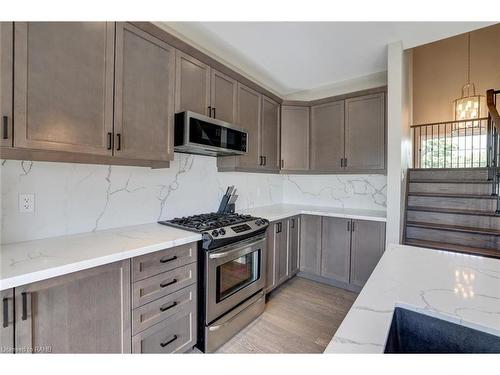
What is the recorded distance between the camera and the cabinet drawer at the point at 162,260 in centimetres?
140

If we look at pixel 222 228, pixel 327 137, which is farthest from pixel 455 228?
pixel 222 228

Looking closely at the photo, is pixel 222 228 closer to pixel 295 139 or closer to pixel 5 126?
pixel 5 126

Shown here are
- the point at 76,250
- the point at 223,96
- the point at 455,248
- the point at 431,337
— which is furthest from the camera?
the point at 455,248

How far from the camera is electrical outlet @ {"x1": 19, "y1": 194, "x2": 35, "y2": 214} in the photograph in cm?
144

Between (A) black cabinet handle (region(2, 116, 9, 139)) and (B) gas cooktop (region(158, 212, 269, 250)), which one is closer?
(A) black cabinet handle (region(2, 116, 9, 139))

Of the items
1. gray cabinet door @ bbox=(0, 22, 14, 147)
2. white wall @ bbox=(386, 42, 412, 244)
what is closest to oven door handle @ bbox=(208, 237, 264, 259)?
gray cabinet door @ bbox=(0, 22, 14, 147)

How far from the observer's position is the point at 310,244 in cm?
312

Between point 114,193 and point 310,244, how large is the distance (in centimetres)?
235

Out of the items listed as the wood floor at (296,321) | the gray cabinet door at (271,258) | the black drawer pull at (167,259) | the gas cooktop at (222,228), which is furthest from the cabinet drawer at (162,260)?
the gray cabinet door at (271,258)

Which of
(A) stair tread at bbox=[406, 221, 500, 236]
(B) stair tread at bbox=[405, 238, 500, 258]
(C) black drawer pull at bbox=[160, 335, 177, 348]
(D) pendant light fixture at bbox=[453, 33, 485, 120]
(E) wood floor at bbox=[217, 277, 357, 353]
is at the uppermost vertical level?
(D) pendant light fixture at bbox=[453, 33, 485, 120]

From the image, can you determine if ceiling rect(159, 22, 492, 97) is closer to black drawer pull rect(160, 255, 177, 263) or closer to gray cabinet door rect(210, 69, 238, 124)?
gray cabinet door rect(210, 69, 238, 124)

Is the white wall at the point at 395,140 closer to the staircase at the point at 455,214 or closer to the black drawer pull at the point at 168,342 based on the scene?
the staircase at the point at 455,214

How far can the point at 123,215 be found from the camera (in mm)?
1913

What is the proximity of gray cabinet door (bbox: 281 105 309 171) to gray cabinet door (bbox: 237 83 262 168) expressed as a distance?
0.60 metres
